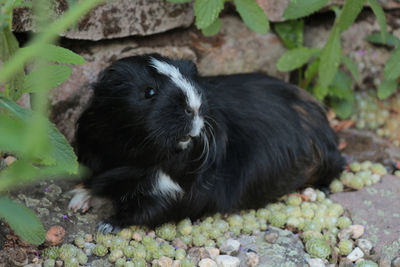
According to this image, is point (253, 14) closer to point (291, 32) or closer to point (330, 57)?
point (330, 57)

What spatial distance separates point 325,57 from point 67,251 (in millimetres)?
1721

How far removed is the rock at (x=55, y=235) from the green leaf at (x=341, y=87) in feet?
6.24

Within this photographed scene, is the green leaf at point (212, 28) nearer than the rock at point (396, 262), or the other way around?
the rock at point (396, 262)

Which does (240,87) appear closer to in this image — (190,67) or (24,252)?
(190,67)

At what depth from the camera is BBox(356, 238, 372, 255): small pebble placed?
2.38 meters

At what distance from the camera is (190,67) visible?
2.32 metres

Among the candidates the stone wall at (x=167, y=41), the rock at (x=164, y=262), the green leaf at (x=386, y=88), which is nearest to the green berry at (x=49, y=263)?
the rock at (x=164, y=262)

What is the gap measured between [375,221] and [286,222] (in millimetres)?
444

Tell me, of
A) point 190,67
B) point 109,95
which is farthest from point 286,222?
point 109,95

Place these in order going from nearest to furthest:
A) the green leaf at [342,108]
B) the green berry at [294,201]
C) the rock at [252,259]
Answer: the rock at [252,259], the green berry at [294,201], the green leaf at [342,108]

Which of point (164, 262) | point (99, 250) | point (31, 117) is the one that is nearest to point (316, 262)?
point (164, 262)

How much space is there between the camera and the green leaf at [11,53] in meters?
1.58

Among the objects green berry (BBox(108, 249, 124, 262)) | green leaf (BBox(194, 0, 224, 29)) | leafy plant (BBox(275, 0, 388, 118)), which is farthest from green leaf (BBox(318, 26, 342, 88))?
green berry (BBox(108, 249, 124, 262))

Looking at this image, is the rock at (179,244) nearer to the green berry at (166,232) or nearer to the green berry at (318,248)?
the green berry at (166,232)
